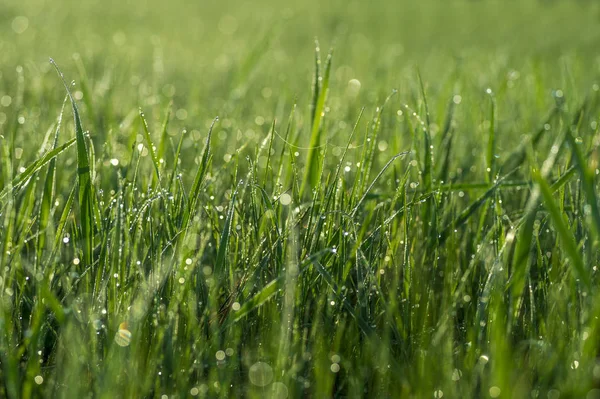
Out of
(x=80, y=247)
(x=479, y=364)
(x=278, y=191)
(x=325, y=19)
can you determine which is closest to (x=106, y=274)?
(x=80, y=247)

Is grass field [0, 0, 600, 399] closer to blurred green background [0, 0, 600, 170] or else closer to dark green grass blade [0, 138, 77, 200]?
dark green grass blade [0, 138, 77, 200]

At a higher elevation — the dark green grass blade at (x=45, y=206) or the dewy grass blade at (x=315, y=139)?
the dewy grass blade at (x=315, y=139)

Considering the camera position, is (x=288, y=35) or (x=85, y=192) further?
(x=288, y=35)

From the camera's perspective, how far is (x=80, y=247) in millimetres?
1099

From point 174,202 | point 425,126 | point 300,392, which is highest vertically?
point 425,126

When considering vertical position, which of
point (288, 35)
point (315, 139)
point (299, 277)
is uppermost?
point (288, 35)

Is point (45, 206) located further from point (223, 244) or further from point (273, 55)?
point (273, 55)

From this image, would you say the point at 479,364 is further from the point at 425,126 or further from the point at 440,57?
the point at 440,57

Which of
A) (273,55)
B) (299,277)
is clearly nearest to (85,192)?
(299,277)

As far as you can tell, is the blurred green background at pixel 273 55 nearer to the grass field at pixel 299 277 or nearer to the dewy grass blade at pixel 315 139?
the dewy grass blade at pixel 315 139

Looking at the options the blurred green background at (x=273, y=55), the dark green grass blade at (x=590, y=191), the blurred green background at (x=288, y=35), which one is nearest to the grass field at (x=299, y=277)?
the dark green grass blade at (x=590, y=191)

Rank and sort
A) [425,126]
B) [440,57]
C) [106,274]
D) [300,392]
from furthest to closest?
[440,57], [425,126], [106,274], [300,392]

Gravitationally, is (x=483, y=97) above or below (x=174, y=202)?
above

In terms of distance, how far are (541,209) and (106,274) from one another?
0.78 metres
